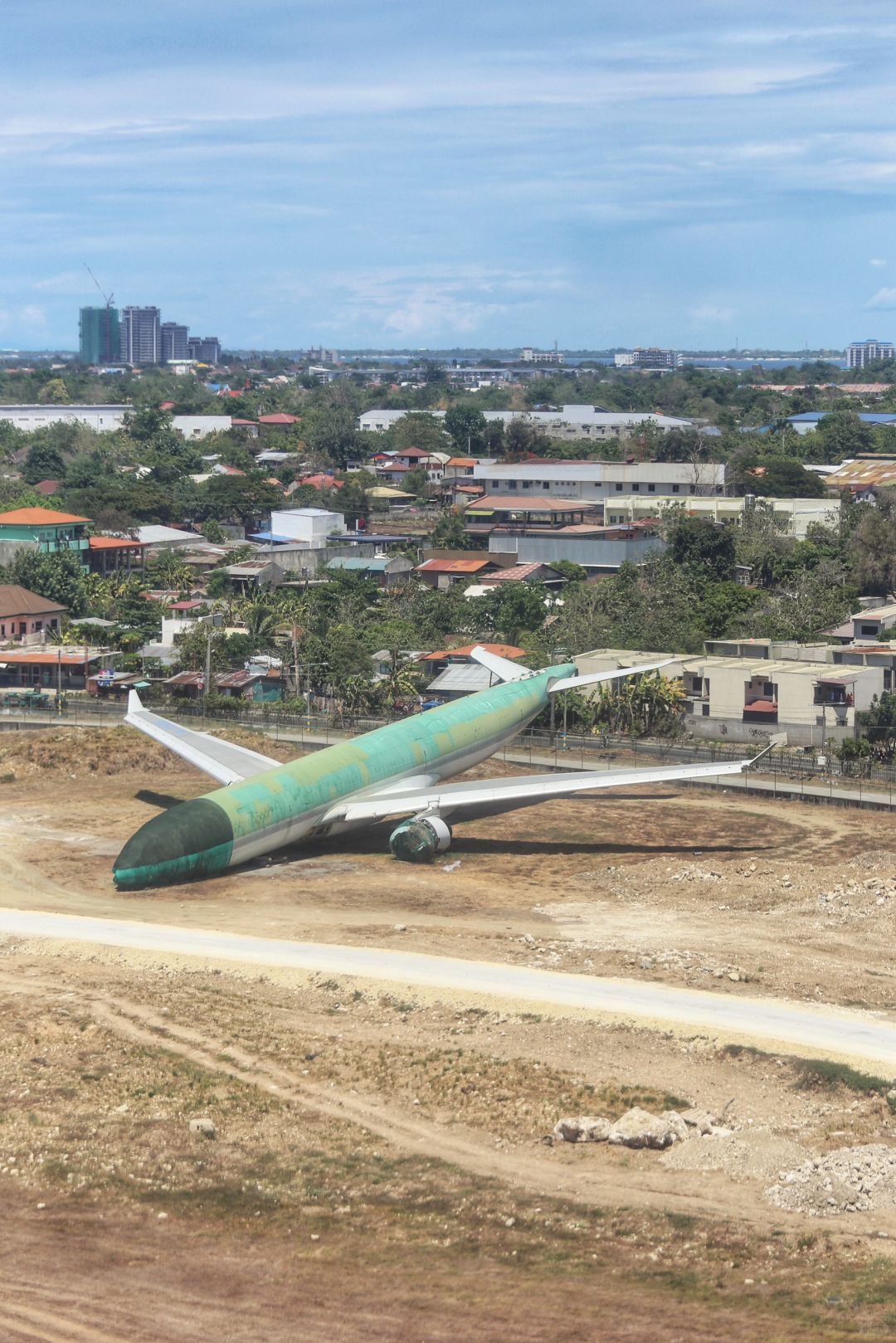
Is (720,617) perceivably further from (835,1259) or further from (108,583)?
(835,1259)

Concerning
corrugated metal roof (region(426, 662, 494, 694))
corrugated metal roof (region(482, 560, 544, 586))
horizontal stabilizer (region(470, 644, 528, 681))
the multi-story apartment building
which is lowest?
corrugated metal roof (region(426, 662, 494, 694))

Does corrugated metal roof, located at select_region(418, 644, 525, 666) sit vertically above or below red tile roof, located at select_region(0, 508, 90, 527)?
below

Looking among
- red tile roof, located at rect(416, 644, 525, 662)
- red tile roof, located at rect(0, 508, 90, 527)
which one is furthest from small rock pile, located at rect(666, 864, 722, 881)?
red tile roof, located at rect(0, 508, 90, 527)

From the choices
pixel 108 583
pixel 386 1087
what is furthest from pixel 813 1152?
pixel 108 583

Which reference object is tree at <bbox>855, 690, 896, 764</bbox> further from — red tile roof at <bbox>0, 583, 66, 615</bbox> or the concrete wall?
red tile roof at <bbox>0, 583, 66, 615</bbox>

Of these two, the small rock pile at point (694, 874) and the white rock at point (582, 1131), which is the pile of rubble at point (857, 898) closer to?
the small rock pile at point (694, 874)

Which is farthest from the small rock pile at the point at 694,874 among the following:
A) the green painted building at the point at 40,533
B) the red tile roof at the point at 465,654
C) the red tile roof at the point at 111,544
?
the red tile roof at the point at 111,544
